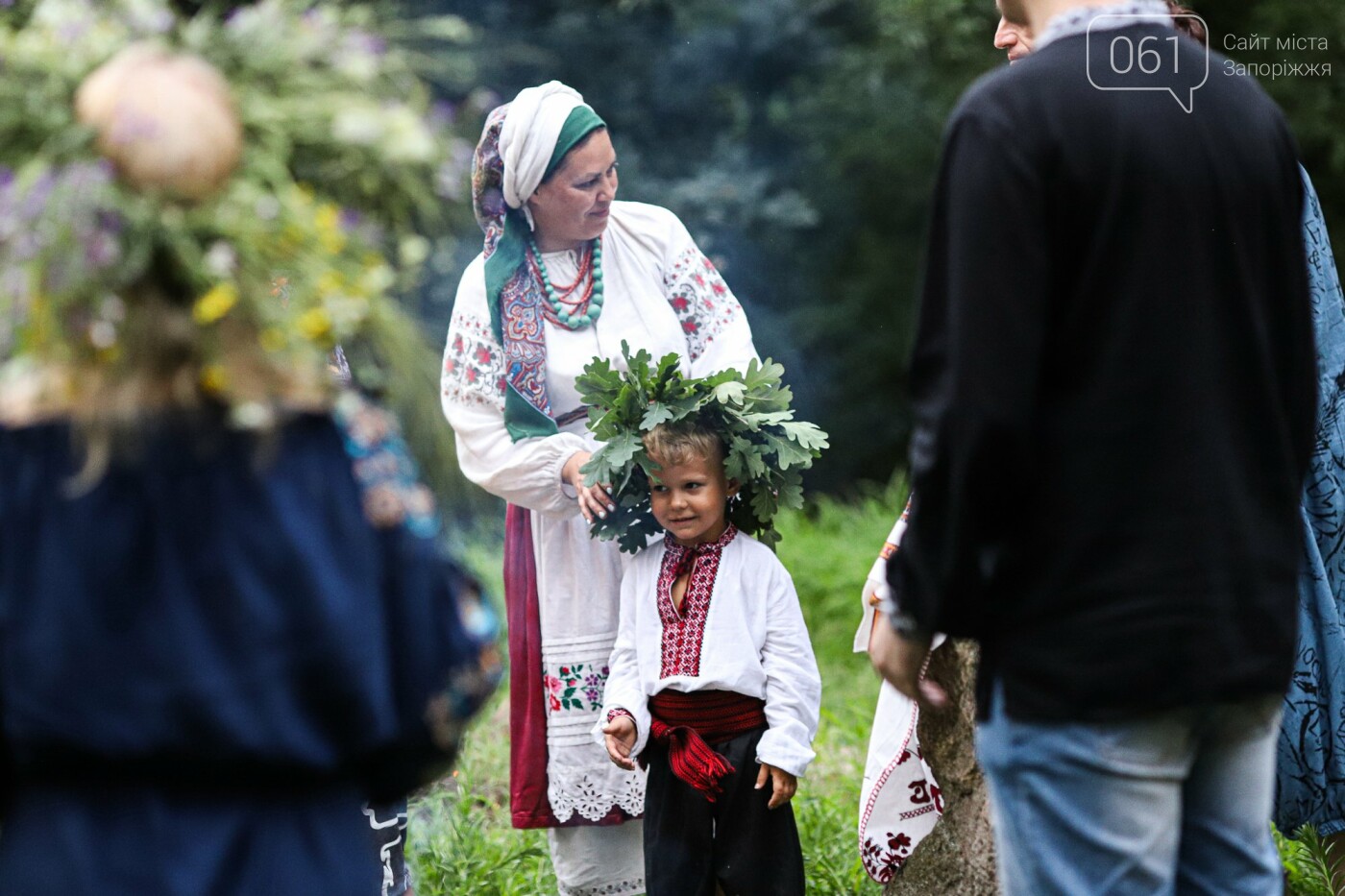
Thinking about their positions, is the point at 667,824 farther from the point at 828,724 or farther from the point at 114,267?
the point at 828,724

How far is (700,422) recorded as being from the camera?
3.56 meters

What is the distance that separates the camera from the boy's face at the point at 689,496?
139 inches

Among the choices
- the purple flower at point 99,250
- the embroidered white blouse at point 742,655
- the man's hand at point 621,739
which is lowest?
the man's hand at point 621,739

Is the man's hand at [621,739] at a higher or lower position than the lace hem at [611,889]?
higher

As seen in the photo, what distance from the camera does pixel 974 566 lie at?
203 cm

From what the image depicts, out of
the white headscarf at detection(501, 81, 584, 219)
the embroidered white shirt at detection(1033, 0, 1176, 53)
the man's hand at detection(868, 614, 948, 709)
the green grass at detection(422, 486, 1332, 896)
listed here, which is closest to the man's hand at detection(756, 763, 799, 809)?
the green grass at detection(422, 486, 1332, 896)

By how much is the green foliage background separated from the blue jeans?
22.3 feet

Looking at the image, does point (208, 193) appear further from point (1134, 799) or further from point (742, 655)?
point (742, 655)

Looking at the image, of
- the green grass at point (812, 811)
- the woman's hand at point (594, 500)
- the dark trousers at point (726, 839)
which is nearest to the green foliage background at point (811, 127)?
the green grass at point (812, 811)

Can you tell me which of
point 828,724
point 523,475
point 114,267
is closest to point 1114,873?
point 114,267

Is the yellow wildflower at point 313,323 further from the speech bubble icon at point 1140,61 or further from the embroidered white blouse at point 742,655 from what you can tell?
the embroidered white blouse at point 742,655

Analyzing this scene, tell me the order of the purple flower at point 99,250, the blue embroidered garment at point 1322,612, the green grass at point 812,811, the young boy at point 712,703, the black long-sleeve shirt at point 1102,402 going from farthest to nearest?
the green grass at point 812,811 → the young boy at point 712,703 → the blue embroidered garment at point 1322,612 → the black long-sleeve shirt at point 1102,402 → the purple flower at point 99,250

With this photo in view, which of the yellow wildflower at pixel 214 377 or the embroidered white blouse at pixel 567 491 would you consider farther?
the embroidered white blouse at pixel 567 491

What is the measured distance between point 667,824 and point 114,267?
7.20 feet
